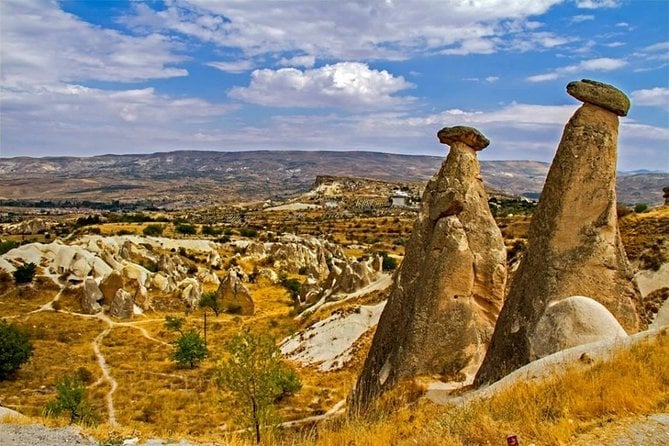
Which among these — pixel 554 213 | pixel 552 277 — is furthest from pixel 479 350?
pixel 554 213

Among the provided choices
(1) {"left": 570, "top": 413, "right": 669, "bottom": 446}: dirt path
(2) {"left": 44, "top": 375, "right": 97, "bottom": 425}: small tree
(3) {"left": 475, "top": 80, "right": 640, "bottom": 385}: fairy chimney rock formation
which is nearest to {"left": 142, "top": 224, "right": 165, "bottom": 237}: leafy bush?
(2) {"left": 44, "top": 375, "right": 97, "bottom": 425}: small tree

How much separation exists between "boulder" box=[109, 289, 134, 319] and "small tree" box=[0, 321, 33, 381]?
14.2 m

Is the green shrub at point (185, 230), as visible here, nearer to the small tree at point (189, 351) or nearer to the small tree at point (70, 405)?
the small tree at point (189, 351)

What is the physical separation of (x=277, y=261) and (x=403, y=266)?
54899mm

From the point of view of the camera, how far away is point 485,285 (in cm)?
1491

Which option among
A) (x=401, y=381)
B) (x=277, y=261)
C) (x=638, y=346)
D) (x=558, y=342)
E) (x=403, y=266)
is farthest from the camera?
(x=277, y=261)

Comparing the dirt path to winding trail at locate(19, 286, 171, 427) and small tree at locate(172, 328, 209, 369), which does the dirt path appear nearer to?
winding trail at locate(19, 286, 171, 427)

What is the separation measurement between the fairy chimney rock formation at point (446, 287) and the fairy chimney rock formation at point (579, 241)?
1.40 metres

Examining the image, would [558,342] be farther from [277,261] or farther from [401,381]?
[277,261]

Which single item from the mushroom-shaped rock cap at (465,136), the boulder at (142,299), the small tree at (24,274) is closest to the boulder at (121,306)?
the boulder at (142,299)

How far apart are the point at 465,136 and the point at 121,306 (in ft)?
115

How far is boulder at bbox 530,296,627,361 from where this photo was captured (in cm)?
1073

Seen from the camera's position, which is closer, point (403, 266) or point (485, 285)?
point (485, 285)

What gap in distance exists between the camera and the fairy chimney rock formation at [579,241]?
12016 millimetres
